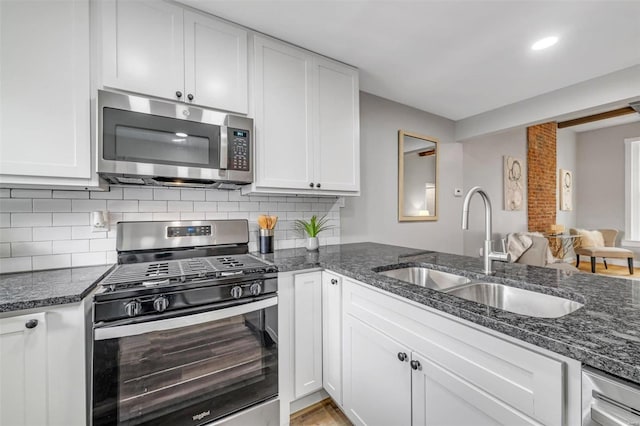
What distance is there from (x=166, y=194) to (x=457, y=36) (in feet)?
7.31

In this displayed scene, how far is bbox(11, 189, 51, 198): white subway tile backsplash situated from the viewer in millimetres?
1407

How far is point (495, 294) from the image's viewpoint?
4.26 ft

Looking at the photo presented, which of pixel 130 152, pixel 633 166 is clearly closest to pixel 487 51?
pixel 130 152

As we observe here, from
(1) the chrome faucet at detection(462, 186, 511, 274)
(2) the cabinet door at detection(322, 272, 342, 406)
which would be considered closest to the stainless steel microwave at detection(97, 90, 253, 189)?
(2) the cabinet door at detection(322, 272, 342, 406)

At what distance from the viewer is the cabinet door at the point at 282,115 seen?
5.85ft

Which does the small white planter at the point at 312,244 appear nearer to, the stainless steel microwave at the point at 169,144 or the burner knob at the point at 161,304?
the stainless steel microwave at the point at 169,144

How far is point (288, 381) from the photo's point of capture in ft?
5.08

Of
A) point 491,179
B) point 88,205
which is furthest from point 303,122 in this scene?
point 491,179

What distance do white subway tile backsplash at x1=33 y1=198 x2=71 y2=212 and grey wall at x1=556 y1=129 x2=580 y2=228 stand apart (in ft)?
24.5

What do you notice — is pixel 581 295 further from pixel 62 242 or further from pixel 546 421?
pixel 62 242

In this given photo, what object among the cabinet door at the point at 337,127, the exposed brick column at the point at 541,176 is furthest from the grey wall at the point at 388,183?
the exposed brick column at the point at 541,176

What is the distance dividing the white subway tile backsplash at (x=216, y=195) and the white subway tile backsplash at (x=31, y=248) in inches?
34.0

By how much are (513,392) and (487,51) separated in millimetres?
2228

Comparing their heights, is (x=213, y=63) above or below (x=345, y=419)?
above
